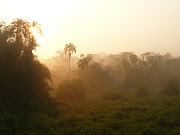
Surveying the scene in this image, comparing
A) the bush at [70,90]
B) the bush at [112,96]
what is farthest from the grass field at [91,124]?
the bush at [112,96]

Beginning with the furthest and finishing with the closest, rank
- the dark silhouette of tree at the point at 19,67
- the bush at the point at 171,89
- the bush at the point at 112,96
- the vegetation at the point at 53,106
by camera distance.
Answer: the bush at the point at 171,89
the bush at the point at 112,96
the dark silhouette of tree at the point at 19,67
the vegetation at the point at 53,106

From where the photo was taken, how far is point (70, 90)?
31172 millimetres

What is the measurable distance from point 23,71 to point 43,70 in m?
3.26

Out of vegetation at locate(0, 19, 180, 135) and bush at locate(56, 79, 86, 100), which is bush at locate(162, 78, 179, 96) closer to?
vegetation at locate(0, 19, 180, 135)

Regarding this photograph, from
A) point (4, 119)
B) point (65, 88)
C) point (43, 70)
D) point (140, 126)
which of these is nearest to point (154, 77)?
point (65, 88)

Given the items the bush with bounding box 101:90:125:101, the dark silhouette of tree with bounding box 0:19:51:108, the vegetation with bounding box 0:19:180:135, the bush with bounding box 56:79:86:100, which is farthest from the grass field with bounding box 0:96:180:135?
the bush with bounding box 101:90:125:101

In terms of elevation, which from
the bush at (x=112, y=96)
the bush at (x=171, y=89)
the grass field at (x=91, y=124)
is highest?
the bush at (x=171, y=89)

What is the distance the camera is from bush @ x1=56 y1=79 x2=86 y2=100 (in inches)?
1221

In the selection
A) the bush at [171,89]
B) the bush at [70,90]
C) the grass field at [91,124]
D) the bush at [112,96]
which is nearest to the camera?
the grass field at [91,124]

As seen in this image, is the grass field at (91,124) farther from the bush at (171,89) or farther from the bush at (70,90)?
the bush at (171,89)

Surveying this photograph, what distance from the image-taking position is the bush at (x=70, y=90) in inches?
1221

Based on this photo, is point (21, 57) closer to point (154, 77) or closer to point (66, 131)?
point (66, 131)

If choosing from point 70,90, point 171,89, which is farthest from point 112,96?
point 171,89

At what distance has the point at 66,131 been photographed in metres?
15.2
